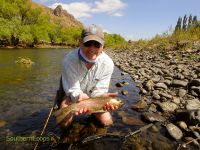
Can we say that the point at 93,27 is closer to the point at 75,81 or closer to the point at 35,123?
the point at 75,81

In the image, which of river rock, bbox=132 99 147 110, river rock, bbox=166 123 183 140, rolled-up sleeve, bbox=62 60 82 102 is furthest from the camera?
river rock, bbox=132 99 147 110

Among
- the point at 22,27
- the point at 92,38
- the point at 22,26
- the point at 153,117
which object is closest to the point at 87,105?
the point at 92,38

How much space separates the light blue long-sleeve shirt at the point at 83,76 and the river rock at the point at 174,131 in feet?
5.13

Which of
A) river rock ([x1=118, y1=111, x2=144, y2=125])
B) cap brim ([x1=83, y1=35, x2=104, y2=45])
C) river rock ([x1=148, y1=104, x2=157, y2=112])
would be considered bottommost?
river rock ([x1=118, y1=111, x2=144, y2=125])

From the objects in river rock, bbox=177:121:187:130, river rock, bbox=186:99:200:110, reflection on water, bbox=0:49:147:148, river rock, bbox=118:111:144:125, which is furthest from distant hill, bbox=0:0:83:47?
river rock, bbox=177:121:187:130

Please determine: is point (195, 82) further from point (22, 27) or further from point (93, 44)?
point (22, 27)

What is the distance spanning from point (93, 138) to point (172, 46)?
1473 cm

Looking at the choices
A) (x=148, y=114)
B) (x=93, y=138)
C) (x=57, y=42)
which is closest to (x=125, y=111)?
(x=148, y=114)

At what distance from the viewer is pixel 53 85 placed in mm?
10234

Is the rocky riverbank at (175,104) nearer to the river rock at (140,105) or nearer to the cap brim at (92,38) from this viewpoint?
the river rock at (140,105)

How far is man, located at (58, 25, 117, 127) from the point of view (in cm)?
435

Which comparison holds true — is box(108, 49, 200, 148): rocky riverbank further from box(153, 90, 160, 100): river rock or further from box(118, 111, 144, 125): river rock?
box(118, 111, 144, 125): river rock

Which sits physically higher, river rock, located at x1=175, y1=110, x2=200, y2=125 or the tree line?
the tree line

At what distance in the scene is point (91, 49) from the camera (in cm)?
445
